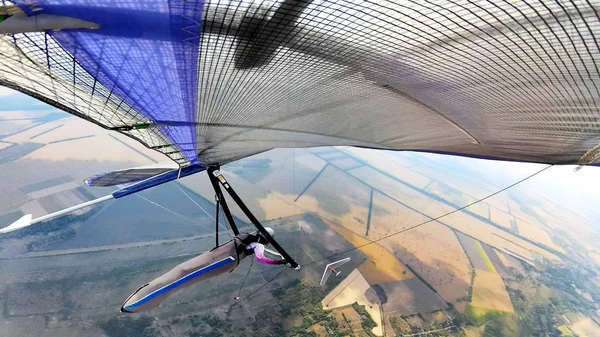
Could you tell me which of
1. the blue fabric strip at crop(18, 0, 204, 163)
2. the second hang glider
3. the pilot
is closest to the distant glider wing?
the second hang glider

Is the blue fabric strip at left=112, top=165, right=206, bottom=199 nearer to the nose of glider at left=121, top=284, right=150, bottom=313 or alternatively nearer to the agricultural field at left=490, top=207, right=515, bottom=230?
the nose of glider at left=121, top=284, right=150, bottom=313

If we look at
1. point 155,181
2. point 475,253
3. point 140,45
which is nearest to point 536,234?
point 475,253

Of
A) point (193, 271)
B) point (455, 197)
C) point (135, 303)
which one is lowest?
point (455, 197)

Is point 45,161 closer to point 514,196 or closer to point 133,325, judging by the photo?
point 133,325

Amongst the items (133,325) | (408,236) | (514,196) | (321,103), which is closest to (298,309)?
(133,325)

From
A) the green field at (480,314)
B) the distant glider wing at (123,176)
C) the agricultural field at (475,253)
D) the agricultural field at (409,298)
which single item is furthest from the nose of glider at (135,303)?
the agricultural field at (475,253)

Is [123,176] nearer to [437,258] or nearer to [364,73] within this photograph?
[364,73]

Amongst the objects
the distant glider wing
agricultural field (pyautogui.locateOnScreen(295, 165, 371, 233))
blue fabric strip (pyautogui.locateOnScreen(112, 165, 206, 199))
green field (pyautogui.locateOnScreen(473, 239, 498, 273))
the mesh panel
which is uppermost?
the mesh panel
